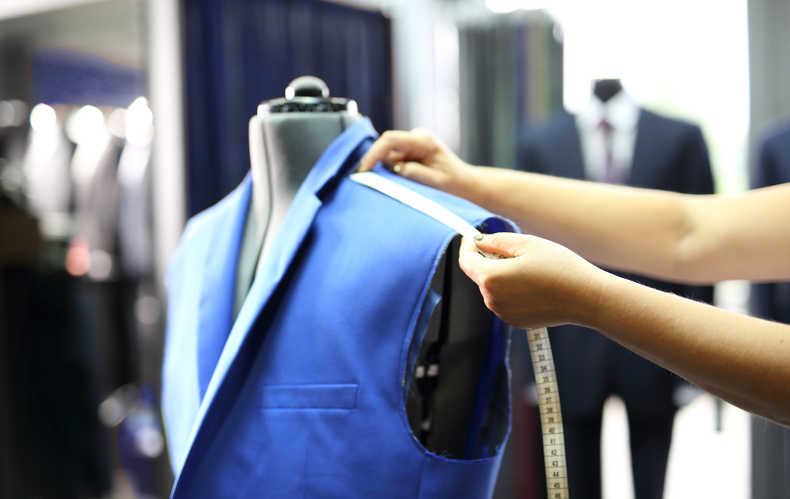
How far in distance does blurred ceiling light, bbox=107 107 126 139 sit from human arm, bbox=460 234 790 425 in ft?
7.86

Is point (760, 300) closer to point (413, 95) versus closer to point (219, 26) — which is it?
point (413, 95)

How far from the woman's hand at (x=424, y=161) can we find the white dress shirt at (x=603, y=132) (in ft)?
3.49

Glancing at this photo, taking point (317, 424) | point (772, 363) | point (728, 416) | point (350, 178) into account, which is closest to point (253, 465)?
point (317, 424)

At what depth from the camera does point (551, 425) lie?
63 cm

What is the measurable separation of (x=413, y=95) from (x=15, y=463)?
2275 mm

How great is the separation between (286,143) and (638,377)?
1.36 meters

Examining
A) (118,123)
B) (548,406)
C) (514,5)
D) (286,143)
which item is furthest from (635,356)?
(118,123)

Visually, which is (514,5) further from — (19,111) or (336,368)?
(19,111)

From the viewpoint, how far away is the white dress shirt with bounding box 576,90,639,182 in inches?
72.2

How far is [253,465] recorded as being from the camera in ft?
2.38

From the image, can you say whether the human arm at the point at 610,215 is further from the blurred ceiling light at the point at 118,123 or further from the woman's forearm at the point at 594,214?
the blurred ceiling light at the point at 118,123

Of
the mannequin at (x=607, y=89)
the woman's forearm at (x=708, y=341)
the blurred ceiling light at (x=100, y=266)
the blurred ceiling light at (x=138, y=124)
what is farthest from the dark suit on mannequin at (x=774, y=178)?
the blurred ceiling light at (x=100, y=266)

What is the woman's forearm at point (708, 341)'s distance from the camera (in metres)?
0.54

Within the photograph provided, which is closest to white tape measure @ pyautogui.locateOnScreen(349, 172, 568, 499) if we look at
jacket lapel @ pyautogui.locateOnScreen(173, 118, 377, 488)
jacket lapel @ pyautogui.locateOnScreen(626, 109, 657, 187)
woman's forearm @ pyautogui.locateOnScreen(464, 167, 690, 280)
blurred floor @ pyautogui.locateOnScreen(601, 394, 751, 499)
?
jacket lapel @ pyautogui.locateOnScreen(173, 118, 377, 488)
